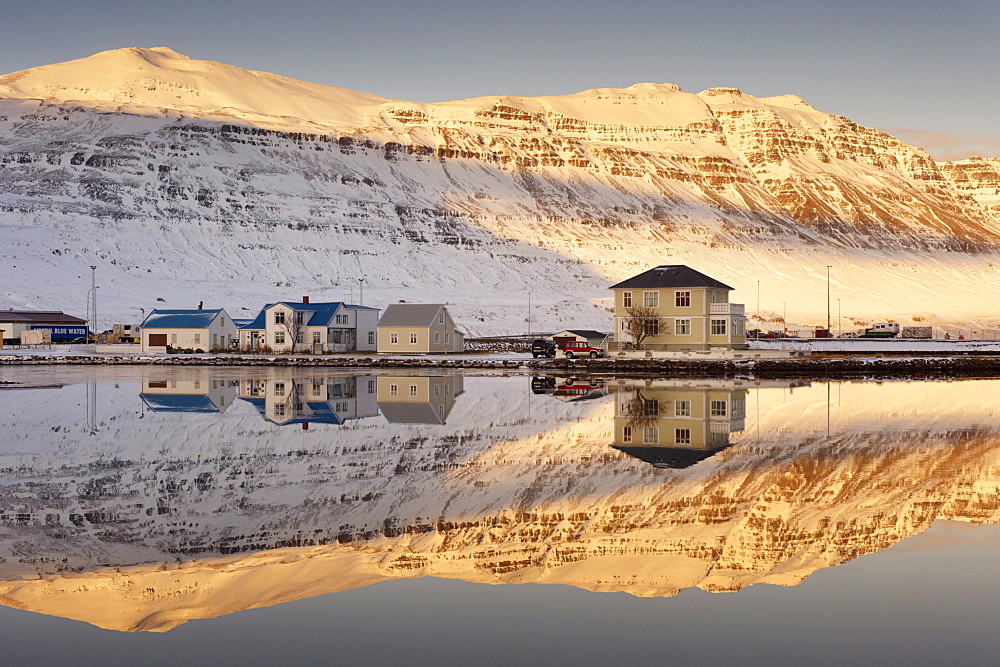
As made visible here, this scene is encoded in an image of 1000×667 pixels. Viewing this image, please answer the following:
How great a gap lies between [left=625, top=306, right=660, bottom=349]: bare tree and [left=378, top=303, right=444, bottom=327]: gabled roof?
1405 centimetres

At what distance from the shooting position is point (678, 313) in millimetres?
59750

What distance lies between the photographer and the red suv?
2345 inches

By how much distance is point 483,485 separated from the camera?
16.8m

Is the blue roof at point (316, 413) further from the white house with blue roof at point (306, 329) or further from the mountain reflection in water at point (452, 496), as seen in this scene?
the white house with blue roof at point (306, 329)

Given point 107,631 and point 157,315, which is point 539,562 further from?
point 157,315

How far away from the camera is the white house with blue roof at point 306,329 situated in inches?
2825

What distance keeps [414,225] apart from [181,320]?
74363mm

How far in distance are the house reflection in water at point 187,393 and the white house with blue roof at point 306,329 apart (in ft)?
66.8

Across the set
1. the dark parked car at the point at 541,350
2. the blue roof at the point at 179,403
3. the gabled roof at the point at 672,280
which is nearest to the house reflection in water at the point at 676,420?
the blue roof at the point at 179,403

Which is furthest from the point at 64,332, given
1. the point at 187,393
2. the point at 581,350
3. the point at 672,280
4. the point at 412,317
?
the point at 187,393

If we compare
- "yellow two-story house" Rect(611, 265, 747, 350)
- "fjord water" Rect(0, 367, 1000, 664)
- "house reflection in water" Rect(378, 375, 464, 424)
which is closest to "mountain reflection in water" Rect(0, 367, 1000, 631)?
"fjord water" Rect(0, 367, 1000, 664)

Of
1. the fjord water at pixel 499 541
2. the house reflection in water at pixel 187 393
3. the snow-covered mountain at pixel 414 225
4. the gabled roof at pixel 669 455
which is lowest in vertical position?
the fjord water at pixel 499 541

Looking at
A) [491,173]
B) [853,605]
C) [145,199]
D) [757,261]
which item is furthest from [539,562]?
[491,173]

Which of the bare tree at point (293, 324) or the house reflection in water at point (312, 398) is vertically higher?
the bare tree at point (293, 324)
